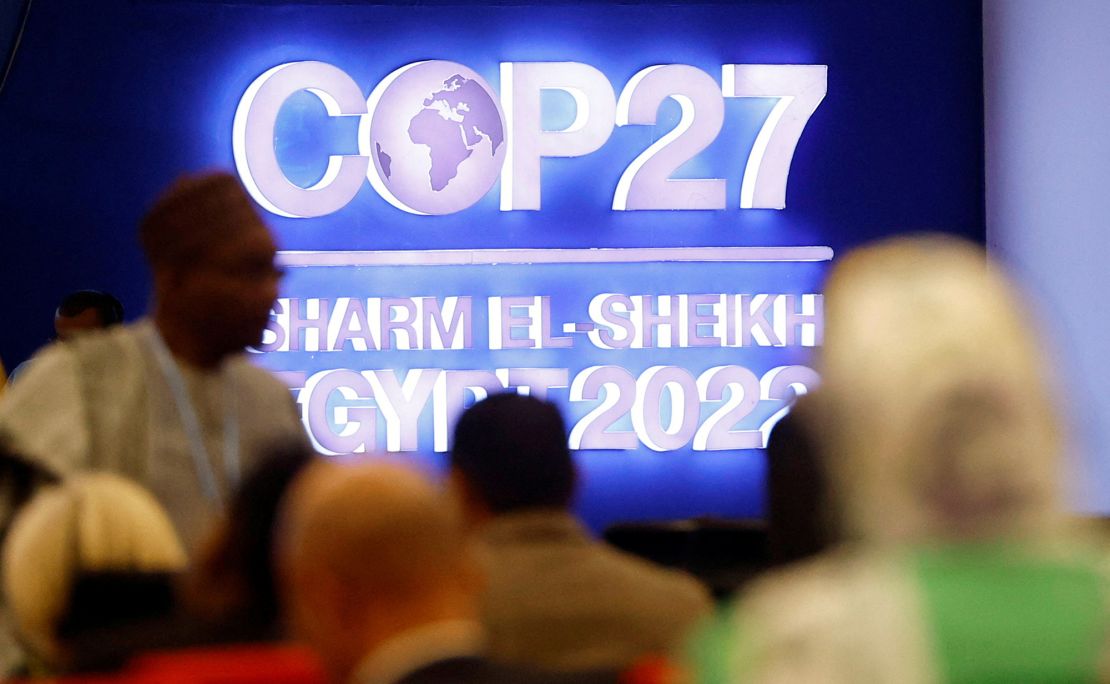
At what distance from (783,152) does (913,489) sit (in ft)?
19.4

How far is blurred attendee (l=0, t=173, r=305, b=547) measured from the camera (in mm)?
2459

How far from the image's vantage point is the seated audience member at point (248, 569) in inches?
71.2

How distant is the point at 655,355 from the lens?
22.8 ft

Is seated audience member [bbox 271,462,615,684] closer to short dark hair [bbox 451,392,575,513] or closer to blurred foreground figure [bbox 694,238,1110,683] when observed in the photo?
blurred foreground figure [bbox 694,238,1110,683]

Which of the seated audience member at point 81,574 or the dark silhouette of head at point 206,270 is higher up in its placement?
the dark silhouette of head at point 206,270

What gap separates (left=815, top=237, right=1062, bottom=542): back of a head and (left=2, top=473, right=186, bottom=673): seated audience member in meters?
0.94

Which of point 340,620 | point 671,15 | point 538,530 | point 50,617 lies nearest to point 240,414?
point 538,530

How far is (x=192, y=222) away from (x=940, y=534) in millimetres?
1584

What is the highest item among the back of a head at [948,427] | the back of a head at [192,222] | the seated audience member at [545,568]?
the back of a head at [192,222]

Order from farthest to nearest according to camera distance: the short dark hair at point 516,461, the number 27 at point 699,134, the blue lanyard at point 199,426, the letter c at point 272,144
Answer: the number 27 at point 699,134
the letter c at point 272,144
the short dark hair at point 516,461
the blue lanyard at point 199,426

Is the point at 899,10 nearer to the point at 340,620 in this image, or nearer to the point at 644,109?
the point at 644,109

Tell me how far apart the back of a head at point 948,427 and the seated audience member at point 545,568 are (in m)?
1.04

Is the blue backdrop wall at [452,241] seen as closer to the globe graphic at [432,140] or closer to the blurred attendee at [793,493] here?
the globe graphic at [432,140]

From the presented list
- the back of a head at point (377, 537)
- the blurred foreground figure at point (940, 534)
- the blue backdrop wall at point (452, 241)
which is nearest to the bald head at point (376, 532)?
the back of a head at point (377, 537)
